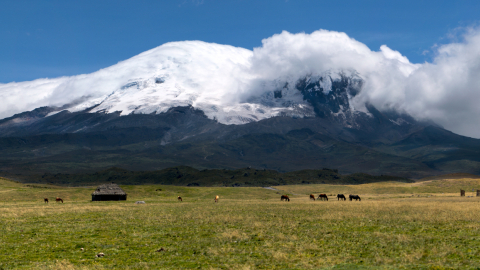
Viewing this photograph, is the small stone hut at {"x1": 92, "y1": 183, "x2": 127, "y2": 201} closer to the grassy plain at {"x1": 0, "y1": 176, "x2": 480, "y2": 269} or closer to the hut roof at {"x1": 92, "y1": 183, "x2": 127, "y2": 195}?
the hut roof at {"x1": 92, "y1": 183, "x2": 127, "y2": 195}

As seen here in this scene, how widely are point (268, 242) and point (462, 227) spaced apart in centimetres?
1676

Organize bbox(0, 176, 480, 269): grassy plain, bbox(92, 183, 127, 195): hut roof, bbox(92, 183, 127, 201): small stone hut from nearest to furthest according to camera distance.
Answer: bbox(0, 176, 480, 269): grassy plain < bbox(92, 183, 127, 201): small stone hut < bbox(92, 183, 127, 195): hut roof

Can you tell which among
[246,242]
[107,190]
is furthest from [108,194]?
[246,242]

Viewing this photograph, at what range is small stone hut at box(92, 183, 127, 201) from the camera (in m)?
88.2

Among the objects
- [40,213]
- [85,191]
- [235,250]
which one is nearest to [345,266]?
[235,250]

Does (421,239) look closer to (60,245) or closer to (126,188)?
(60,245)

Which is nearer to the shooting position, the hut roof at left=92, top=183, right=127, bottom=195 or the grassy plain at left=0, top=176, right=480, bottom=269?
the grassy plain at left=0, top=176, right=480, bottom=269

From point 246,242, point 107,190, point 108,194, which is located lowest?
point 108,194

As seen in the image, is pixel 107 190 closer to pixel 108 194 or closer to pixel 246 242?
pixel 108 194

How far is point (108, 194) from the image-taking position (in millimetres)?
88875

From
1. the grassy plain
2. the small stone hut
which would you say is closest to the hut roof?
the small stone hut

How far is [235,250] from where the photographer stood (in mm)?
27344

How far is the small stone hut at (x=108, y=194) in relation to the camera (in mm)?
88250

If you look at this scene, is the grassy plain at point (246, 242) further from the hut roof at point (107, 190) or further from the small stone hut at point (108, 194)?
the hut roof at point (107, 190)
